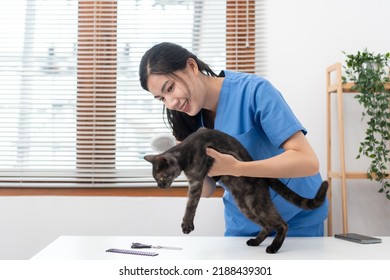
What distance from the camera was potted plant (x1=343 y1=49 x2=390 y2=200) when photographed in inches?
96.0

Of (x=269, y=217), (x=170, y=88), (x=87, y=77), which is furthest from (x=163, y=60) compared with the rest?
(x=87, y=77)

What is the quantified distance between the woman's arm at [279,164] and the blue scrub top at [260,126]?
5 cm

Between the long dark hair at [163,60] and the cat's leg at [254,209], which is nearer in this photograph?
the cat's leg at [254,209]

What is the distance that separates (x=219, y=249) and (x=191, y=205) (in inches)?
7.6

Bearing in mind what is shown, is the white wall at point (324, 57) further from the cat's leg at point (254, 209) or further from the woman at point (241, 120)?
the cat's leg at point (254, 209)

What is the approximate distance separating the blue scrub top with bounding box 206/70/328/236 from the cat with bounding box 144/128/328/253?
14cm

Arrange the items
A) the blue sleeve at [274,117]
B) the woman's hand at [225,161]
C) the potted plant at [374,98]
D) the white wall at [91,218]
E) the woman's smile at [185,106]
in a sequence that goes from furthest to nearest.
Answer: the white wall at [91,218]
the potted plant at [374,98]
the woman's smile at [185,106]
the blue sleeve at [274,117]
the woman's hand at [225,161]

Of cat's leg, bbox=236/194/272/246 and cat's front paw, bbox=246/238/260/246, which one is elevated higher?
cat's leg, bbox=236/194/272/246

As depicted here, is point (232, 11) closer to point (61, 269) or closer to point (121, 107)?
point (121, 107)

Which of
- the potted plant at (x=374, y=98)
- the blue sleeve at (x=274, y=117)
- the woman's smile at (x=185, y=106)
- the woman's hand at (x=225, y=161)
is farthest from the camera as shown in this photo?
the potted plant at (x=374, y=98)

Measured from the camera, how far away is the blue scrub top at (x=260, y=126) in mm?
1445

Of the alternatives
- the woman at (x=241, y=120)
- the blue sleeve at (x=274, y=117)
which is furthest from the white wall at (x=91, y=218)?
the blue sleeve at (x=274, y=117)

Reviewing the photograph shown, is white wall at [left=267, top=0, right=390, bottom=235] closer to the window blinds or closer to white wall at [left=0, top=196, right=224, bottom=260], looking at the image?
the window blinds

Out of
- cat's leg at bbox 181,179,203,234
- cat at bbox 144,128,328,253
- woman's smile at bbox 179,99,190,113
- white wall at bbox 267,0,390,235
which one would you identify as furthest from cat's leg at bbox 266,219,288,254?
white wall at bbox 267,0,390,235
